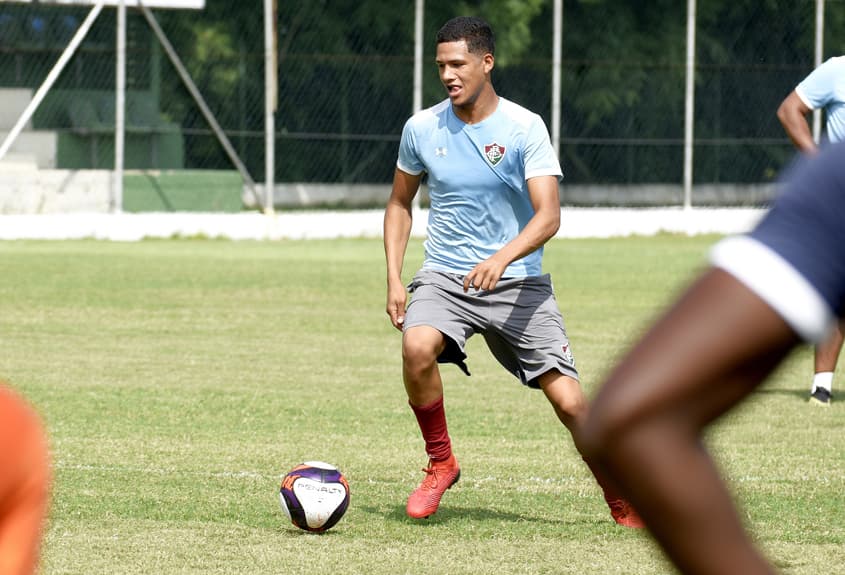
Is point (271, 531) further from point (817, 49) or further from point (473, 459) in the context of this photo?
point (817, 49)

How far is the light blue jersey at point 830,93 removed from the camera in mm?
9555

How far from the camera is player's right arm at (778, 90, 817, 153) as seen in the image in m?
9.33

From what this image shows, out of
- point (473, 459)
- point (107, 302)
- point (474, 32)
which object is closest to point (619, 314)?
point (107, 302)

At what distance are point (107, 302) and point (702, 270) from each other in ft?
46.4

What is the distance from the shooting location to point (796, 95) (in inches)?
382

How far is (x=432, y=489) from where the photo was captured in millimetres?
6652

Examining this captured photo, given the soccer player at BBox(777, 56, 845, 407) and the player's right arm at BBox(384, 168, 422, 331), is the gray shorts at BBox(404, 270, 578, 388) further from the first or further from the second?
the soccer player at BBox(777, 56, 845, 407)

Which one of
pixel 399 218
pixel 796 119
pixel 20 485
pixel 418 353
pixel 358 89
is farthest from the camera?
pixel 358 89

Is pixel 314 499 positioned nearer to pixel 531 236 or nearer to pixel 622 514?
pixel 622 514

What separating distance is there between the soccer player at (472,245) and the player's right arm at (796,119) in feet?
9.70

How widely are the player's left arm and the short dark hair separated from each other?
64cm

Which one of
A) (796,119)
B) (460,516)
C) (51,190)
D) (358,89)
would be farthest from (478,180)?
(358,89)

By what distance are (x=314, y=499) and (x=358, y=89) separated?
2289 cm

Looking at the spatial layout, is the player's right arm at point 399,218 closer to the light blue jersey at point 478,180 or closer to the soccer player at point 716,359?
the light blue jersey at point 478,180
